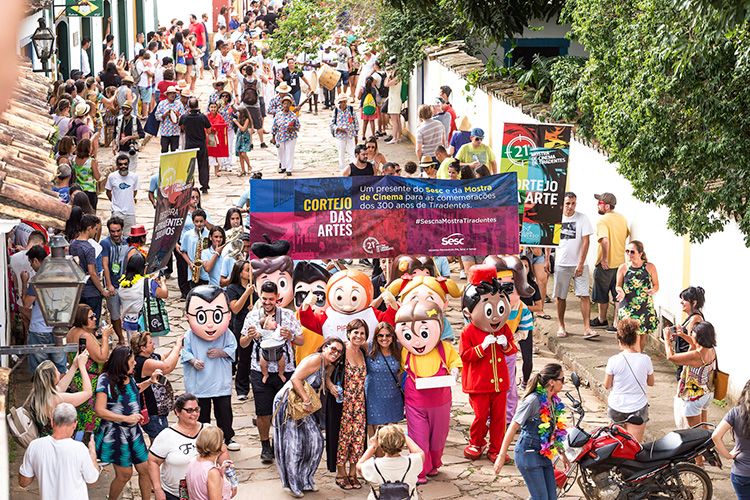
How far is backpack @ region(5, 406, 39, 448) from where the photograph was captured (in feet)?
21.8

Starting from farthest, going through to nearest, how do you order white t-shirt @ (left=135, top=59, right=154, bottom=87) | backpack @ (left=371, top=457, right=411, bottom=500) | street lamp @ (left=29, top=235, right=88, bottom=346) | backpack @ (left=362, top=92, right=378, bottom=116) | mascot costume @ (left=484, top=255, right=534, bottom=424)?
1. white t-shirt @ (left=135, top=59, right=154, bottom=87)
2. backpack @ (left=362, top=92, right=378, bottom=116)
3. mascot costume @ (left=484, top=255, right=534, bottom=424)
4. backpack @ (left=371, top=457, right=411, bottom=500)
5. street lamp @ (left=29, top=235, right=88, bottom=346)

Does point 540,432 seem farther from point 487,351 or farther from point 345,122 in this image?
point 345,122

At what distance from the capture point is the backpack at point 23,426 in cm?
665

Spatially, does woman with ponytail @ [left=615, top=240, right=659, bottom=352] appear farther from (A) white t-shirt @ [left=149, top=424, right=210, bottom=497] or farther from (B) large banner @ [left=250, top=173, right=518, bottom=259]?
(A) white t-shirt @ [left=149, top=424, right=210, bottom=497]

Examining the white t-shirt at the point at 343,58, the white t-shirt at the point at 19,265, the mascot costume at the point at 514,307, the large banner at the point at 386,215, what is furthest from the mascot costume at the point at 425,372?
the white t-shirt at the point at 343,58

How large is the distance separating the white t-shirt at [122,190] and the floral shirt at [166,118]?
3.91 metres

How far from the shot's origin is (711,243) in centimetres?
976

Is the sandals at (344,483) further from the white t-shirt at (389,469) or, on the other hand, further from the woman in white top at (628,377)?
the woman in white top at (628,377)

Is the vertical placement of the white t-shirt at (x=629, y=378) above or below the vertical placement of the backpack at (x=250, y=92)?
below

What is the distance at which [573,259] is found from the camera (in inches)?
449

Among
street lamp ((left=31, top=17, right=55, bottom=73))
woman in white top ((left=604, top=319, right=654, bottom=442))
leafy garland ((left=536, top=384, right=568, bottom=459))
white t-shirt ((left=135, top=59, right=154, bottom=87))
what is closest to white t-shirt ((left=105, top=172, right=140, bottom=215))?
street lamp ((left=31, top=17, right=55, bottom=73))

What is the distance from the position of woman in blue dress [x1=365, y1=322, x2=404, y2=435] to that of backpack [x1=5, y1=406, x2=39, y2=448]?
2.66m

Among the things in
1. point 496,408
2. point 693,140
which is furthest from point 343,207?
point 693,140

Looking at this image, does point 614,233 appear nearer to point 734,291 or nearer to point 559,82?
point 734,291
